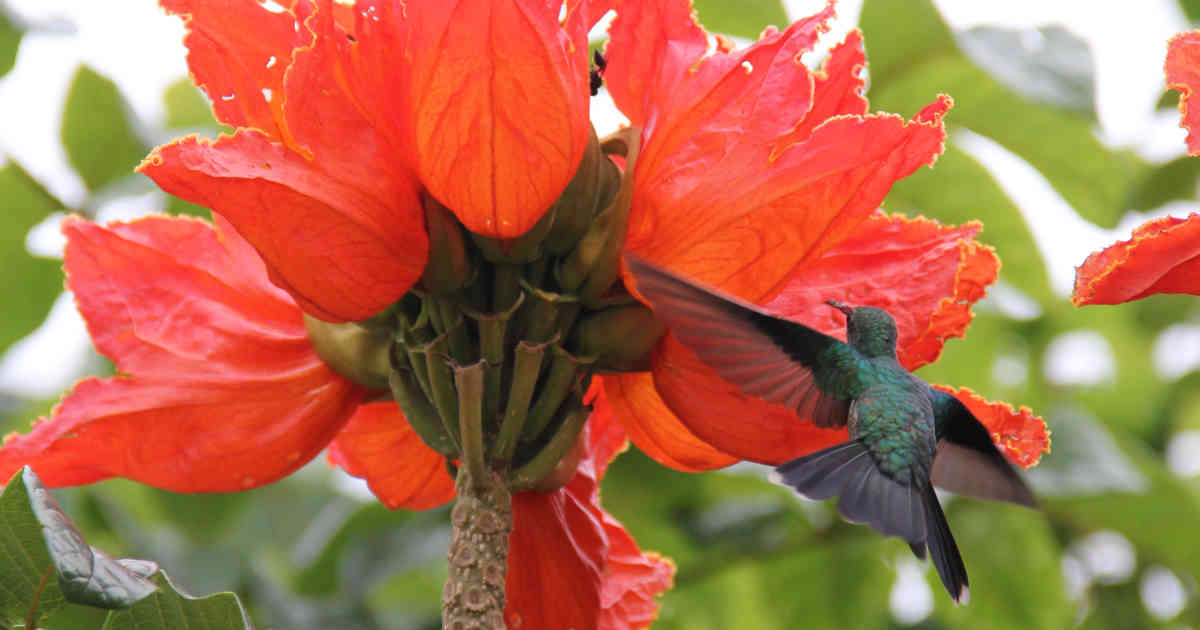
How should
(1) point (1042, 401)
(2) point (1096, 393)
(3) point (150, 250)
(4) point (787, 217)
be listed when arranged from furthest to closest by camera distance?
(2) point (1096, 393) < (1) point (1042, 401) < (3) point (150, 250) < (4) point (787, 217)

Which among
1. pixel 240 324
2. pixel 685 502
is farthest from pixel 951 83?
pixel 240 324

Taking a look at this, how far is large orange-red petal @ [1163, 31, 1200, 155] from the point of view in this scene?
1.33 meters

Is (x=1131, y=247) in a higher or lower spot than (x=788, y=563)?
higher

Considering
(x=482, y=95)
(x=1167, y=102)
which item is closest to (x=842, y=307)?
(x=482, y=95)

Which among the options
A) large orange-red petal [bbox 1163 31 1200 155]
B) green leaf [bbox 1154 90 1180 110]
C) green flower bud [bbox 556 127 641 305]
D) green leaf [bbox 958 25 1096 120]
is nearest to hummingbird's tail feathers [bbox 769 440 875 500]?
green flower bud [bbox 556 127 641 305]

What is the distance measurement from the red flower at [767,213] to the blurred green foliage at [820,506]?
0.89m

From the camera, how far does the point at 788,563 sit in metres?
A: 3.24

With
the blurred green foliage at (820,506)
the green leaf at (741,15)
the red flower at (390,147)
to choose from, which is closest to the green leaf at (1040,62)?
the blurred green foliage at (820,506)

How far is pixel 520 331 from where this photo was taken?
1.49 metres

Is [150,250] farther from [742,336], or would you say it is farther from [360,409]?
[742,336]

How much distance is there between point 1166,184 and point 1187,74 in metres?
1.59

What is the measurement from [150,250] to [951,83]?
163 cm

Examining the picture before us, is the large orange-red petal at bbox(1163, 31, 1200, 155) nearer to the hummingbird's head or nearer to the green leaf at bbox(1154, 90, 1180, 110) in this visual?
the hummingbird's head

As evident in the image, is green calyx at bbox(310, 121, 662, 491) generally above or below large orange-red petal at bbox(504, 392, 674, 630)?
above
